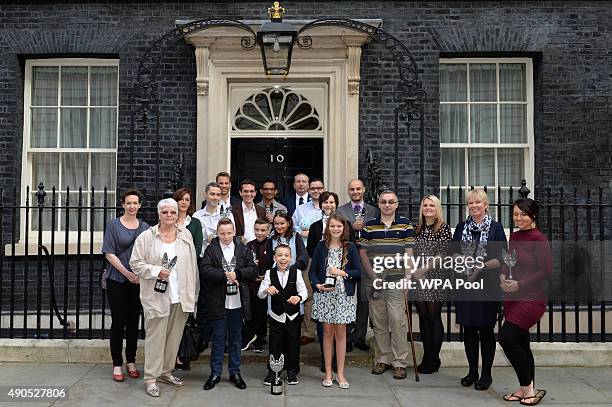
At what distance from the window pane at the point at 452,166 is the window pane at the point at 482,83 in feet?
2.80

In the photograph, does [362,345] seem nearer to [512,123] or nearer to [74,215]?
[512,123]

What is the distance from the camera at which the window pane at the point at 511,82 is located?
934 cm

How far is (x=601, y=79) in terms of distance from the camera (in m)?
8.93

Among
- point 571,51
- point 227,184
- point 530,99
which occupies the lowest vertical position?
point 227,184

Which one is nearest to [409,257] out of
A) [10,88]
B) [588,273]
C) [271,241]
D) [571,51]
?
[271,241]

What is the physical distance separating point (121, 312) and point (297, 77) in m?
4.48

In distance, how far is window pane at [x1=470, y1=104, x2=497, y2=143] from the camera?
367 inches

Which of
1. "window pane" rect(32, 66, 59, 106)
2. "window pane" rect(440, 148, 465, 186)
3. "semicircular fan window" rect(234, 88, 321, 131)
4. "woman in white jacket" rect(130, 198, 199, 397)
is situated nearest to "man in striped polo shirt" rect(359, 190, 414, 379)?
"woman in white jacket" rect(130, 198, 199, 397)

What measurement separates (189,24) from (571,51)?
5.47 m

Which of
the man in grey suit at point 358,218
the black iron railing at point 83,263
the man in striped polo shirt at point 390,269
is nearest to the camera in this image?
the man in striped polo shirt at point 390,269

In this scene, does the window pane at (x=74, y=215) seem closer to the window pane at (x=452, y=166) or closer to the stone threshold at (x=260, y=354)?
the stone threshold at (x=260, y=354)

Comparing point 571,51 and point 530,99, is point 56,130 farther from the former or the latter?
point 571,51

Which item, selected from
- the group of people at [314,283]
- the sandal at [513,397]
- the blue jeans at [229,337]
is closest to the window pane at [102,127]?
the group of people at [314,283]

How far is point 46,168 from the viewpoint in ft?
30.4
